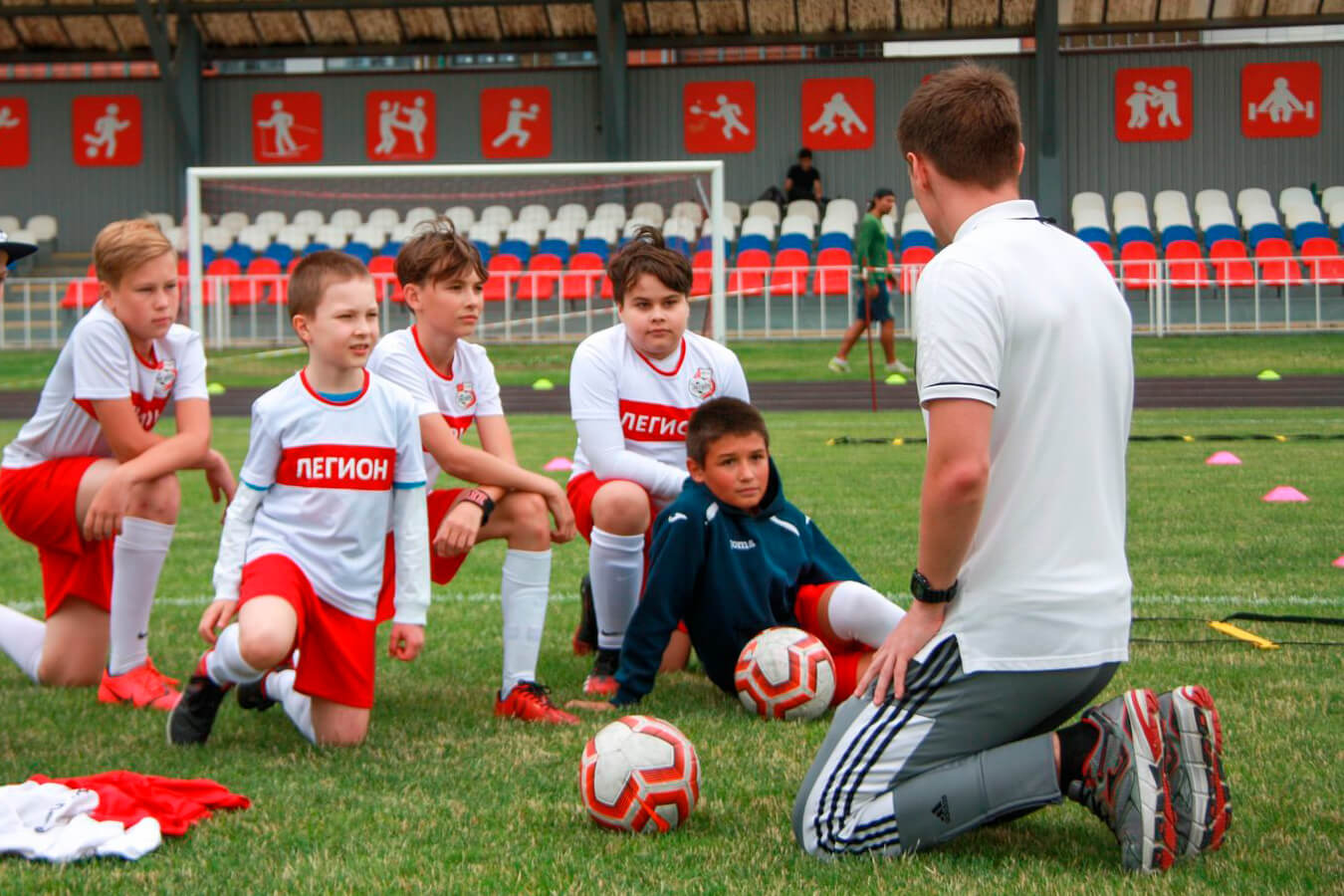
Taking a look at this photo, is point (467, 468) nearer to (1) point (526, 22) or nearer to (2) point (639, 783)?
(2) point (639, 783)

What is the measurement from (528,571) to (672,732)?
3.84 feet

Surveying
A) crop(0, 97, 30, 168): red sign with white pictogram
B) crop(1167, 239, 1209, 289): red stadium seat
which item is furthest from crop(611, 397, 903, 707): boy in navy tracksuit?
crop(0, 97, 30, 168): red sign with white pictogram

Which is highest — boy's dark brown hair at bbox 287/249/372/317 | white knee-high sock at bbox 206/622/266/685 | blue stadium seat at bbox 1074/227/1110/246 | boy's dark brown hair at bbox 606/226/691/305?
blue stadium seat at bbox 1074/227/1110/246

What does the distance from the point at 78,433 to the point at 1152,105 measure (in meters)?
24.7

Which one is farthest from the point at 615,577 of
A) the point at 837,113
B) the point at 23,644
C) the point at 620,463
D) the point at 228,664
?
the point at 837,113

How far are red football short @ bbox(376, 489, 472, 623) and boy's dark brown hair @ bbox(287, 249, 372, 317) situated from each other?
28.7 inches

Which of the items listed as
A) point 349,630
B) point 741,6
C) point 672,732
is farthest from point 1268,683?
Result: point 741,6

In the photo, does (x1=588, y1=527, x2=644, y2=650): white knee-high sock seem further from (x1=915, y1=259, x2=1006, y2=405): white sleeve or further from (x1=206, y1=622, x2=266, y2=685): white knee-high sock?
(x1=915, y1=259, x2=1006, y2=405): white sleeve

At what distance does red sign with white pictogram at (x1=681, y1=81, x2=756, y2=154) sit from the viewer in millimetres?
27047

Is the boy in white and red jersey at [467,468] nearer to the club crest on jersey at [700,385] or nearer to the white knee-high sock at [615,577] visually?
the white knee-high sock at [615,577]

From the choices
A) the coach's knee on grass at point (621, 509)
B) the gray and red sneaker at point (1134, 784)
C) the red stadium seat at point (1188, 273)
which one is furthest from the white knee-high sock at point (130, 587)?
the red stadium seat at point (1188, 273)

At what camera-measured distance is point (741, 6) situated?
25469 millimetres

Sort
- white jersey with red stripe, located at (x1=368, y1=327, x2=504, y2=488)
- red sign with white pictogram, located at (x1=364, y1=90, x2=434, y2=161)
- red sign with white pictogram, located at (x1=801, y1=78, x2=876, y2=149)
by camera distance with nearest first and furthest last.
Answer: white jersey with red stripe, located at (x1=368, y1=327, x2=504, y2=488) < red sign with white pictogram, located at (x1=801, y1=78, x2=876, y2=149) < red sign with white pictogram, located at (x1=364, y1=90, x2=434, y2=161)

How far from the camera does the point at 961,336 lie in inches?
107
